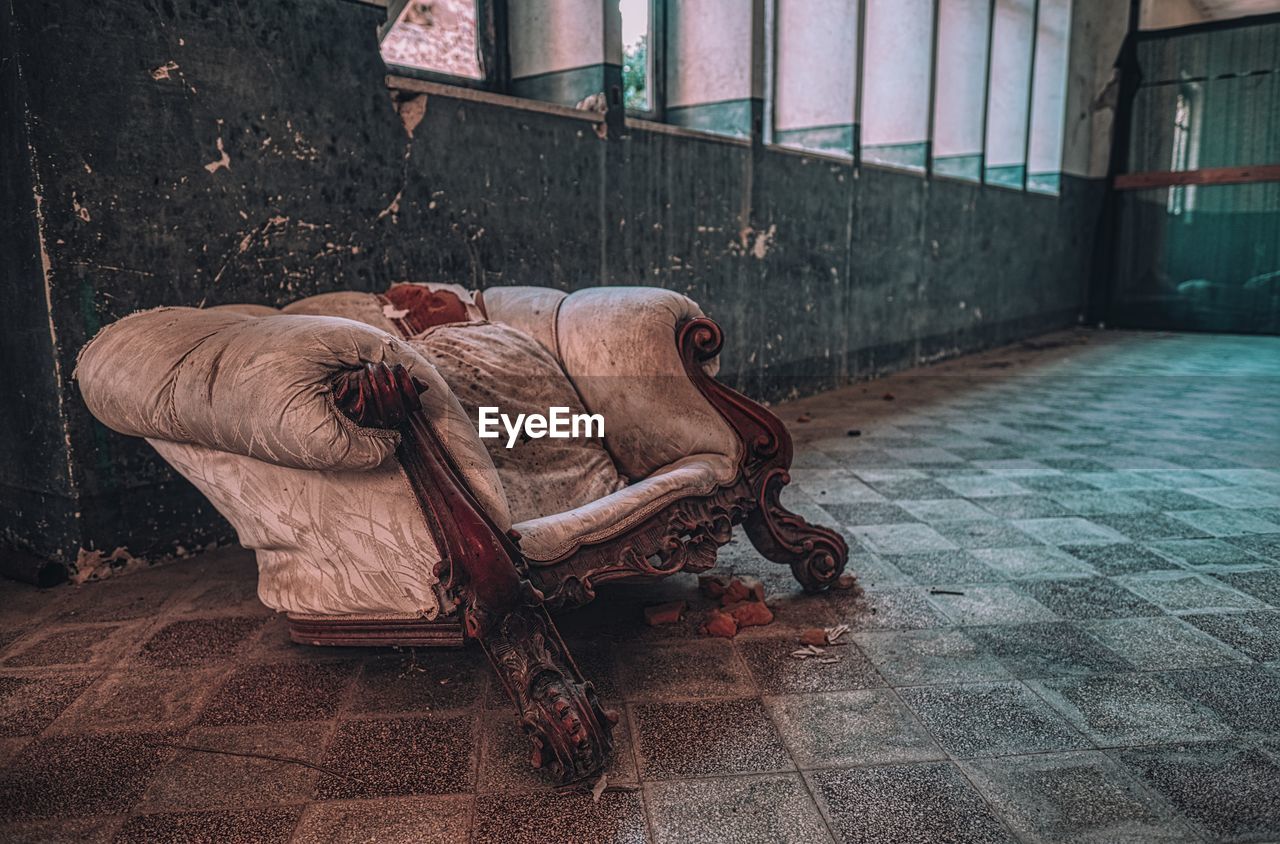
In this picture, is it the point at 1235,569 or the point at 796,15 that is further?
the point at 796,15

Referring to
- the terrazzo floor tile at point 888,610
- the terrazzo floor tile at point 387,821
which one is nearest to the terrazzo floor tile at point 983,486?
the terrazzo floor tile at point 888,610

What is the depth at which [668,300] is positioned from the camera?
6.82ft

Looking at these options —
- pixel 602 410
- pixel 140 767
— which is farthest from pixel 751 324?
pixel 140 767

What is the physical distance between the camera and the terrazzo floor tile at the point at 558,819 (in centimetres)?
125

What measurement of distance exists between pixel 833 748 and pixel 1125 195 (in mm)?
9949

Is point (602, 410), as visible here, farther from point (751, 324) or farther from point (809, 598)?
point (751, 324)

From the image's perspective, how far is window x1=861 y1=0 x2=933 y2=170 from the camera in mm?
6221

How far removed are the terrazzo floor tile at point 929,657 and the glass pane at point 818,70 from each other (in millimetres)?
4147

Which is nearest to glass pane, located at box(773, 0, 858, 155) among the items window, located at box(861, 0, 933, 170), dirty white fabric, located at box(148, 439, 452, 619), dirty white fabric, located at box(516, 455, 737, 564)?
window, located at box(861, 0, 933, 170)

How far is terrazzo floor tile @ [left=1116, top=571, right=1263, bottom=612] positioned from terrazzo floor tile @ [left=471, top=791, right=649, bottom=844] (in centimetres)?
154

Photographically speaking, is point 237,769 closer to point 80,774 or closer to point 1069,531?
point 80,774

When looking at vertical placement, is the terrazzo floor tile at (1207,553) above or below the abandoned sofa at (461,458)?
below

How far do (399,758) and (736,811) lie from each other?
1.88ft

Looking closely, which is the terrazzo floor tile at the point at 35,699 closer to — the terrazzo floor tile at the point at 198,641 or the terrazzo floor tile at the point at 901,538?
the terrazzo floor tile at the point at 198,641
